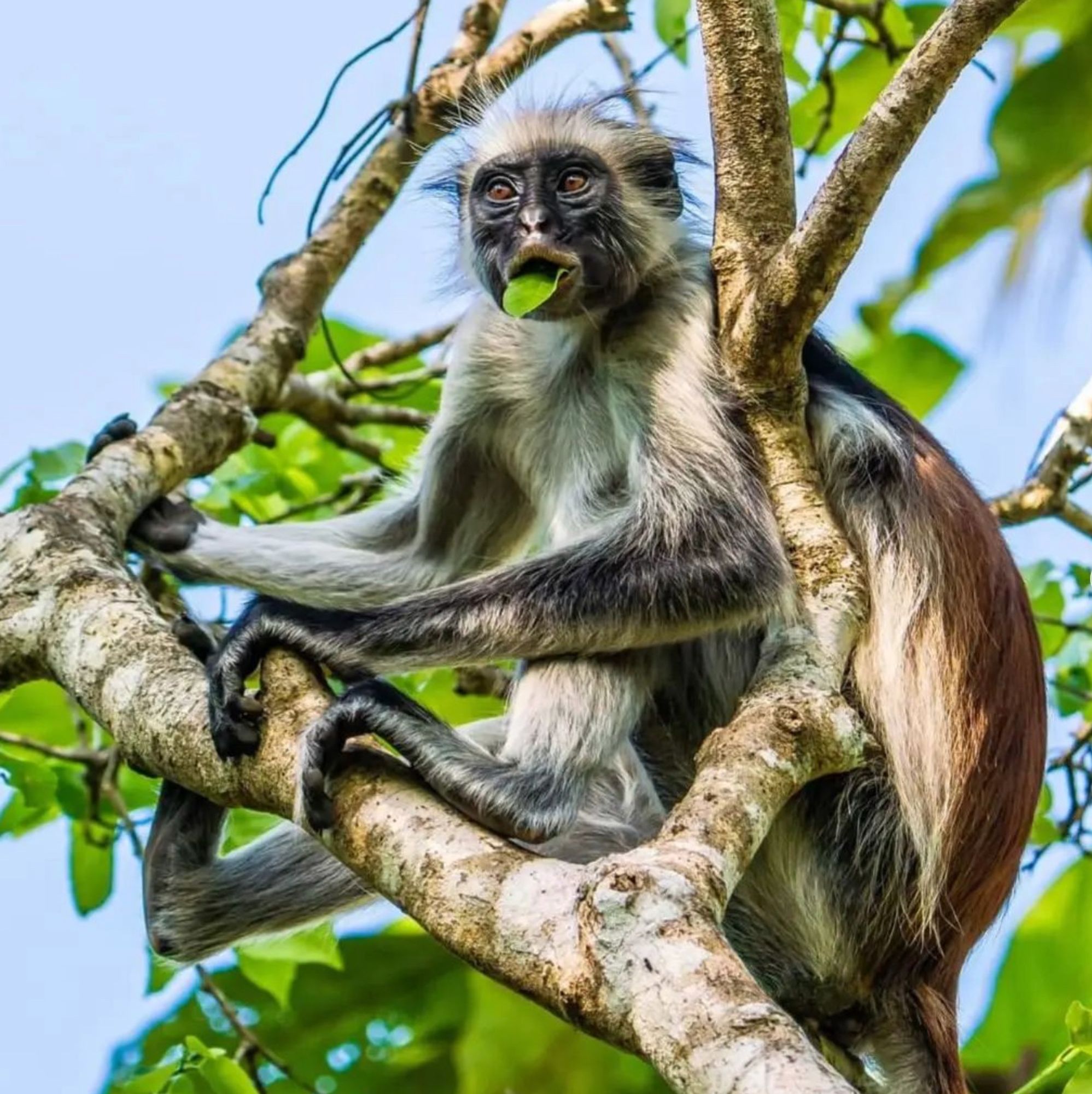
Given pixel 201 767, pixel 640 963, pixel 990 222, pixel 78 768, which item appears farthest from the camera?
pixel 990 222

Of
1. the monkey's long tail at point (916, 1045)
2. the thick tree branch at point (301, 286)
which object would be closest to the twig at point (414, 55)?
the thick tree branch at point (301, 286)

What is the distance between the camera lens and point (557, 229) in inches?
200

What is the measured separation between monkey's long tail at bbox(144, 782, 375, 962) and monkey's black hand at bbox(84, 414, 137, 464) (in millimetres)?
1110

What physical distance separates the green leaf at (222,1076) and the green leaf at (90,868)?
225cm

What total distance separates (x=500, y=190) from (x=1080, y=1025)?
10.5 ft

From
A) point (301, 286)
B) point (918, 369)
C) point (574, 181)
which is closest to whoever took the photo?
point (574, 181)

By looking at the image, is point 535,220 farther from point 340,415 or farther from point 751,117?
point 340,415

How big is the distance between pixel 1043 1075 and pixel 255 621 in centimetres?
200

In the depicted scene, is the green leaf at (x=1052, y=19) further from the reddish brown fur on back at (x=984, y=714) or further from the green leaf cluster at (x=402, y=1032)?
the green leaf cluster at (x=402, y=1032)

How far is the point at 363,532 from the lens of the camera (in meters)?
5.84

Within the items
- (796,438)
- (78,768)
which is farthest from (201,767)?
(78,768)

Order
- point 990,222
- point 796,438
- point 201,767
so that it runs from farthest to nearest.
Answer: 1. point 990,222
2. point 796,438
3. point 201,767

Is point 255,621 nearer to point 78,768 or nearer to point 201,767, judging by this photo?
point 201,767

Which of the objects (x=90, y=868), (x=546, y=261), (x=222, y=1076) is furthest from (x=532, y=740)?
(x=90, y=868)
